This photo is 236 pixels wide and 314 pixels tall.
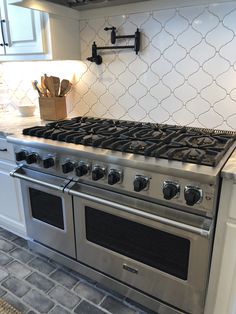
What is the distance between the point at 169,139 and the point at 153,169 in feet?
1.11

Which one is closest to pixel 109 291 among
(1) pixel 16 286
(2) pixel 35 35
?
(1) pixel 16 286

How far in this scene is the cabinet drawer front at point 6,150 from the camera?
172 cm

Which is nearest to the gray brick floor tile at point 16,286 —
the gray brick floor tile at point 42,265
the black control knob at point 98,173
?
the gray brick floor tile at point 42,265

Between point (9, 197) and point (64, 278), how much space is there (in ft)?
2.29

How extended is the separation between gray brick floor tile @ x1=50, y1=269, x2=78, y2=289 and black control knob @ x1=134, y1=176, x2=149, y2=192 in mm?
919

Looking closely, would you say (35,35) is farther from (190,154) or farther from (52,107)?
(190,154)

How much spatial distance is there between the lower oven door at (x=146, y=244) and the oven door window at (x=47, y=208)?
0.16 m

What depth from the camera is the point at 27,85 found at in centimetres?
239

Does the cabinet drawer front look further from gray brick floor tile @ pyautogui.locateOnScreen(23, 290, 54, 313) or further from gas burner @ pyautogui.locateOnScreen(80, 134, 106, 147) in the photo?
gray brick floor tile @ pyautogui.locateOnScreen(23, 290, 54, 313)

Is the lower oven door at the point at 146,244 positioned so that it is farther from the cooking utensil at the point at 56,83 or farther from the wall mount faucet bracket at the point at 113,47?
the wall mount faucet bracket at the point at 113,47

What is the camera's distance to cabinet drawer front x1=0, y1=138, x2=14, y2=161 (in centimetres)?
172

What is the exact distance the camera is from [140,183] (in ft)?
3.70

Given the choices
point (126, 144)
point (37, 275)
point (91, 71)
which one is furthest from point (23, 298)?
point (91, 71)

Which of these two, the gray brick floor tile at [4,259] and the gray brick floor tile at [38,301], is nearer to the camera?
the gray brick floor tile at [38,301]
